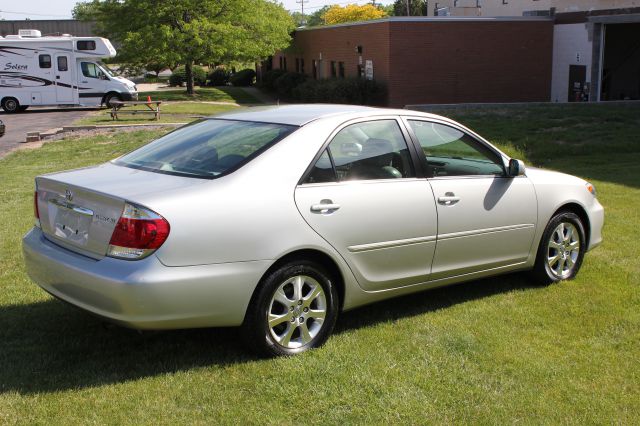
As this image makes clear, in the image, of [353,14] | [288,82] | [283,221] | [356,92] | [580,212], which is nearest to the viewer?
[283,221]

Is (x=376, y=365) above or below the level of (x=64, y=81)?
below

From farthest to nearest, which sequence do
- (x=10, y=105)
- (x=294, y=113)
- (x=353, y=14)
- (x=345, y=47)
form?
(x=353, y=14)
(x=345, y=47)
(x=10, y=105)
(x=294, y=113)

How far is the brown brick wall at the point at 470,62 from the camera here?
3219 cm

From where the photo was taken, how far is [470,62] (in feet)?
109

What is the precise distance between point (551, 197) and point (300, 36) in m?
42.3

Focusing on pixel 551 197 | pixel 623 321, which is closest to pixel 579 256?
pixel 551 197

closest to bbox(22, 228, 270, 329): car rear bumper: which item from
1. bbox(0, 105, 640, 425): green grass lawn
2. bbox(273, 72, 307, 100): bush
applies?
bbox(0, 105, 640, 425): green grass lawn

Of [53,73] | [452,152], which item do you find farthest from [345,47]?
[452,152]

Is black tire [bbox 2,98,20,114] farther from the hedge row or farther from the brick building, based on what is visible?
the brick building

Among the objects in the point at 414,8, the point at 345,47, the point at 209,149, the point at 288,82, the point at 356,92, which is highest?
the point at 414,8

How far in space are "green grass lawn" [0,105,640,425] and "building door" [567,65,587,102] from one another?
27867mm

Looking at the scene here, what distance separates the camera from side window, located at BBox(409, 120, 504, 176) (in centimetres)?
564

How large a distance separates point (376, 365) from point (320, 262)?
2.47ft

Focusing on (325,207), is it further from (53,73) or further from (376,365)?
(53,73)
